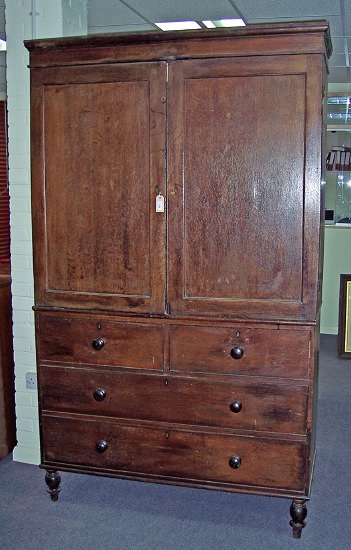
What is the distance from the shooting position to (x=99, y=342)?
8.86ft

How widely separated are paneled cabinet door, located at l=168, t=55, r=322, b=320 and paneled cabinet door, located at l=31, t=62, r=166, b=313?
0.08 m

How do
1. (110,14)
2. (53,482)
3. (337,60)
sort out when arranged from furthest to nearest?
(337,60) → (110,14) → (53,482)

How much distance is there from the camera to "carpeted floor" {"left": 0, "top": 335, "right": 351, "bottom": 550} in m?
2.58

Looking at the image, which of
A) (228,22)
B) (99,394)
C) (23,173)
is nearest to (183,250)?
(99,394)

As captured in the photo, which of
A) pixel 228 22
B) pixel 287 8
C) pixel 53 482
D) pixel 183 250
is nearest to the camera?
pixel 183 250

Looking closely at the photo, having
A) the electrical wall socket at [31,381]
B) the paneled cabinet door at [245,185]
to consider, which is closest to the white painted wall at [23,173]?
the electrical wall socket at [31,381]

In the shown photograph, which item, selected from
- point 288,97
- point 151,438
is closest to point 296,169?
point 288,97

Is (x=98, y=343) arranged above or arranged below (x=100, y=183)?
below

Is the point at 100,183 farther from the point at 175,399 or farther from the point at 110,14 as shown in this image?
the point at 110,14

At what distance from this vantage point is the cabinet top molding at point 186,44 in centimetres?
234

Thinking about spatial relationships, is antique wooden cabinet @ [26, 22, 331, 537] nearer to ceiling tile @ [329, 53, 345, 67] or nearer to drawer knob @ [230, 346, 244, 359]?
drawer knob @ [230, 346, 244, 359]

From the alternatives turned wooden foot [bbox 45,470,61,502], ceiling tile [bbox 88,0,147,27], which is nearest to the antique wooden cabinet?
turned wooden foot [bbox 45,470,61,502]

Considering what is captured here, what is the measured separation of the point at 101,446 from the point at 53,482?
339 millimetres

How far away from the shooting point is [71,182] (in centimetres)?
267
